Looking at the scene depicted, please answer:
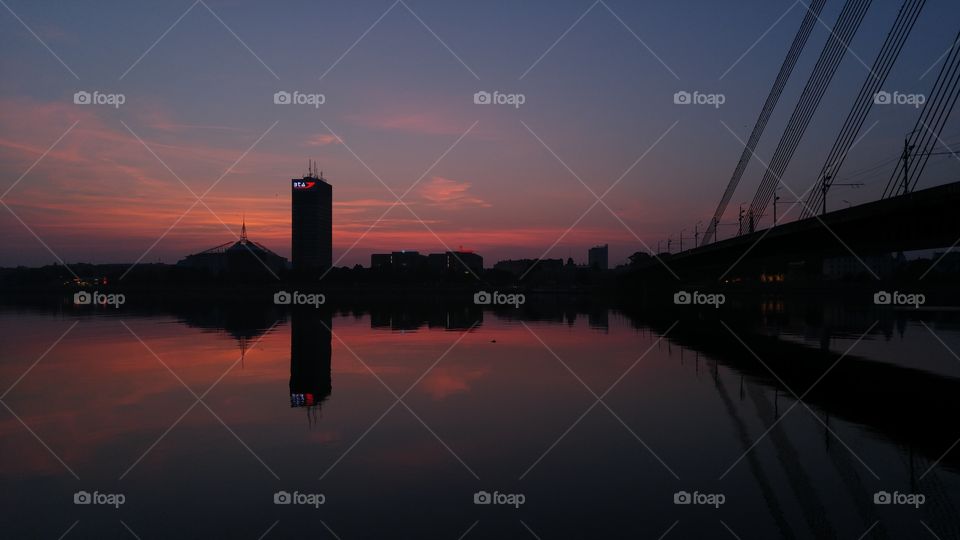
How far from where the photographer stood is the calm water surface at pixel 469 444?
1184 cm

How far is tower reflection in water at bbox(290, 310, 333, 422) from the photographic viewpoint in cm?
2158

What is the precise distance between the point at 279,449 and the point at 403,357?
1641 centimetres

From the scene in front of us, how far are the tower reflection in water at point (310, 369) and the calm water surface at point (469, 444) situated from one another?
15 cm

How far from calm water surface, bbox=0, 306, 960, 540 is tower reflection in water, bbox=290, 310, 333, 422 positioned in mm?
146

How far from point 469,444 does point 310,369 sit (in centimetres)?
1297

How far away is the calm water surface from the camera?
1184 centimetres

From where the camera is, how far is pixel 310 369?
27969mm

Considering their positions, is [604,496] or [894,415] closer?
[604,496]

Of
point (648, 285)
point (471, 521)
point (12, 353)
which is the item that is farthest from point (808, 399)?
point (648, 285)

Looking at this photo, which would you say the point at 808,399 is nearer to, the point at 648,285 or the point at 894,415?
the point at 894,415

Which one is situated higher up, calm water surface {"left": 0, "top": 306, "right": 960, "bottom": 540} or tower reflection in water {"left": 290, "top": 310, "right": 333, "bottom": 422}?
tower reflection in water {"left": 290, "top": 310, "right": 333, "bottom": 422}

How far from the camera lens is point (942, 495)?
13.0 meters

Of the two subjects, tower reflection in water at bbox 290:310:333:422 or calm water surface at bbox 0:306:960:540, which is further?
tower reflection in water at bbox 290:310:333:422

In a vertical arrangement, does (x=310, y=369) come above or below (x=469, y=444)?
above
